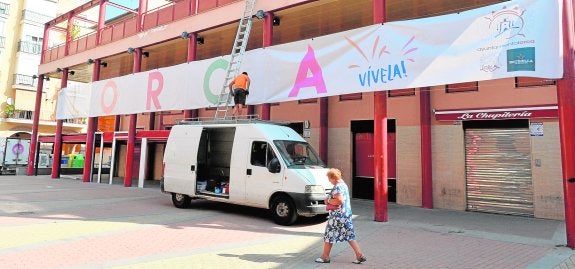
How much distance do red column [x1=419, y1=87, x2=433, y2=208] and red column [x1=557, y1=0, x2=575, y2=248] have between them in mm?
5313

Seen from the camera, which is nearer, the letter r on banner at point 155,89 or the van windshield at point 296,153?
the van windshield at point 296,153

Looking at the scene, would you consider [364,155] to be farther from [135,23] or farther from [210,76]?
[135,23]

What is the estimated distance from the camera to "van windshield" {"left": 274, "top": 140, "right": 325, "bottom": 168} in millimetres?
9828

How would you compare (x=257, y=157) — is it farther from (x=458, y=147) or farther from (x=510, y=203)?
(x=510, y=203)

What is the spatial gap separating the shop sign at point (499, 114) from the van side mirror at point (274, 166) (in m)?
6.54

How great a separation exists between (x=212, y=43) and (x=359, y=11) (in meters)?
8.01

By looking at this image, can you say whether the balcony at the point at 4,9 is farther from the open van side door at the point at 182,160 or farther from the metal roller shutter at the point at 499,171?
the metal roller shutter at the point at 499,171

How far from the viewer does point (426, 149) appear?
13.0 m

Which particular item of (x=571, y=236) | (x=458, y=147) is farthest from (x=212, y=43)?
(x=571, y=236)

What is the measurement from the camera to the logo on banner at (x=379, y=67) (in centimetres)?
991

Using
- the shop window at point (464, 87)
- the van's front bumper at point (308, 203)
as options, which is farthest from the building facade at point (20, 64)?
the shop window at point (464, 87)

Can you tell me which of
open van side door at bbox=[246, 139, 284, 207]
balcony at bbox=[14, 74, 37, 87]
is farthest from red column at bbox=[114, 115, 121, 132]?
balcony at bbox=[14, 74, 37, 87]

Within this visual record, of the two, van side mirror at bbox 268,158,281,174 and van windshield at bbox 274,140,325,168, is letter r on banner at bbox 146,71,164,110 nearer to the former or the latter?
van windshield at bbox 274,140,325,168

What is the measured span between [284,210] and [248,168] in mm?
1594
